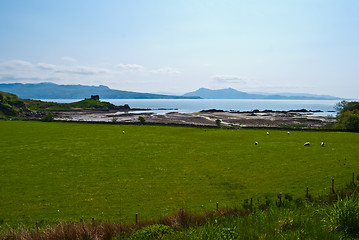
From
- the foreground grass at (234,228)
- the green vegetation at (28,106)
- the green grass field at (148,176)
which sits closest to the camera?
the foreground grass at (234,228)

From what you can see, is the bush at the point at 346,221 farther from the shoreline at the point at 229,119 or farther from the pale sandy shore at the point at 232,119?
the pale sandy shore at the point at 232,119

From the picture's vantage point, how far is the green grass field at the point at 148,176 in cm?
1513

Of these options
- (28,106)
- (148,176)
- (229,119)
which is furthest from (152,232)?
(28,106)

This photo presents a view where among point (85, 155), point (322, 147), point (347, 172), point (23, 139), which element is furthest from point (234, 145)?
point (23, 139)

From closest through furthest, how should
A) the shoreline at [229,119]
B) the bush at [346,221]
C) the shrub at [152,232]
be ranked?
the bush at [346,221] → the shrub at [152,232] → the shoreline at [229,119]

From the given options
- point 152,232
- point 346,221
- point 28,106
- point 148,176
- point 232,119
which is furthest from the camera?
point 28,106

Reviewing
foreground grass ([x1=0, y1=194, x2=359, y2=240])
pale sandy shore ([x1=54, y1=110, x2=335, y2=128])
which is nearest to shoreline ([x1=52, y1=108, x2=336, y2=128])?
pale sandy shore ([x1=54, y1=110, x2=335, y2=128])

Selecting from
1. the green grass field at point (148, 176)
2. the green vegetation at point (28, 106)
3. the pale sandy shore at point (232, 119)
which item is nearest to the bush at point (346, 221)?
the green grass field at point (148, 176)

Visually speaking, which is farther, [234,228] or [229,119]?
[229,119]

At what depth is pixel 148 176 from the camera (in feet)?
70.0

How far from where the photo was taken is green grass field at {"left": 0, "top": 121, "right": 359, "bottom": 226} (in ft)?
49.6

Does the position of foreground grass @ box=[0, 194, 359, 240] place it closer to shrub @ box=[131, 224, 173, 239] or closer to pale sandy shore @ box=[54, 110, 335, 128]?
shrub @ box=[131, 224, 173, 239]

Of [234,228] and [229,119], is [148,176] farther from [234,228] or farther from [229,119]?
[229,119]

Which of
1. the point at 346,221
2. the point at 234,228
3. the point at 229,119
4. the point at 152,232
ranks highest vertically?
the point at 229,119
